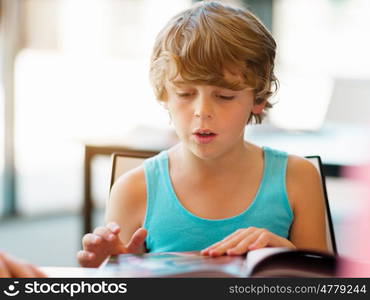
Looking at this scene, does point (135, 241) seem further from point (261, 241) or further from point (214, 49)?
point (214, 49)

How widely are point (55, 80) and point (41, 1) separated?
0.38m

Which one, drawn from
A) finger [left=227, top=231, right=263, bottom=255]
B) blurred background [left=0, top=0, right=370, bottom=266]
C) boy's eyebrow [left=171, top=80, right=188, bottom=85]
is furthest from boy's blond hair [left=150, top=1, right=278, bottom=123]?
blurred background [left=0, top=0, right=370, bottom=266]

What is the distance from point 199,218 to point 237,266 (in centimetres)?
27

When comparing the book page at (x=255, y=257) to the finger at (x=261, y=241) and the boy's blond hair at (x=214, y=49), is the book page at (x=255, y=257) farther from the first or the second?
the boy's blond hair at (x=214, y=49)

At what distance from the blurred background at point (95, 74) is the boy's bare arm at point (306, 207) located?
6.19 ft

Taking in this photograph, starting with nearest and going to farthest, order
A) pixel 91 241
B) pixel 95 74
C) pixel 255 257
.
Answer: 1. pixel 255 257
2. pixel 91 241
3. pixel 95 74

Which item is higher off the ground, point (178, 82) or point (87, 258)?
point (178, 82)

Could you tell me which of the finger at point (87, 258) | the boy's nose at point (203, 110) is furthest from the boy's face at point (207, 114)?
the finger at point (87, 258)

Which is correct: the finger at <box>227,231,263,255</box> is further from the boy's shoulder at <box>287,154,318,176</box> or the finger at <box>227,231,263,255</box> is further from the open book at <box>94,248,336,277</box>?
the boy's shoulder at <box>287,154,318,176</box>

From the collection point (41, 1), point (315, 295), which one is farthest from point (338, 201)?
point (315, 295)

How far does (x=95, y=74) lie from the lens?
2.95 metres

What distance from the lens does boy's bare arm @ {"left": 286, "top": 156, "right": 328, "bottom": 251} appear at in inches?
36.1

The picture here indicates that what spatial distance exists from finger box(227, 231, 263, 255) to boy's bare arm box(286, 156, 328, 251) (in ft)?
0.70

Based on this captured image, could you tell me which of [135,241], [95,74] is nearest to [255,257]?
[135,241]
